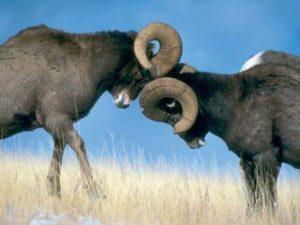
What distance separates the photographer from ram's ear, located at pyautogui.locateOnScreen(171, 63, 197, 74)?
46.1 feet

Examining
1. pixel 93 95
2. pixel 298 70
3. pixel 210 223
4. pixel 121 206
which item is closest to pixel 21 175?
pixel 93 95

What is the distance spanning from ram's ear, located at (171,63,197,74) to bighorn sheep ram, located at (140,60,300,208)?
0.06ft

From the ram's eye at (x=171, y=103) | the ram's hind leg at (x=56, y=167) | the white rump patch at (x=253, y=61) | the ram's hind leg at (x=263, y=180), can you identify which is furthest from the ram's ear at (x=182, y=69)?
the ram's hind leg at (x=56, y=167)

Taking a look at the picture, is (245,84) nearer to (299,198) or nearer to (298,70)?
(298,70)

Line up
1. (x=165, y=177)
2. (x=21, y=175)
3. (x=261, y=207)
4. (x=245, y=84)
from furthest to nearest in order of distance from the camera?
(x=165, y=177) → (x=21, y=175) → (x=245, y=84) → (x=261, y=207)

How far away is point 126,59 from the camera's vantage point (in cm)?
1452

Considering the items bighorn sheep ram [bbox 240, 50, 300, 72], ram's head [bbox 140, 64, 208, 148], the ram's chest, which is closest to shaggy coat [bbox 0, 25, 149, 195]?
ram's head [bbox 140, 64, 208, 148]

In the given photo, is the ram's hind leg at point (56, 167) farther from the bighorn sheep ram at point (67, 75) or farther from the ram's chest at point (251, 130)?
the ram's chest at point (251, 130)

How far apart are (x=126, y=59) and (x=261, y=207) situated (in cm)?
391

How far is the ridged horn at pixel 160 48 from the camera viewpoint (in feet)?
A: 46.2

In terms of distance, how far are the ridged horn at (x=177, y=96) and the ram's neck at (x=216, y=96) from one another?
0.96 ft

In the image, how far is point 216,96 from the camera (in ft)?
44.5

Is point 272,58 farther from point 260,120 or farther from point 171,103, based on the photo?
point 260,120

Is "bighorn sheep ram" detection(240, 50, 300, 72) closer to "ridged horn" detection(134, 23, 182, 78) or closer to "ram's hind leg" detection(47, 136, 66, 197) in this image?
"ridged horn" detection(134, 23, 182, 78)
